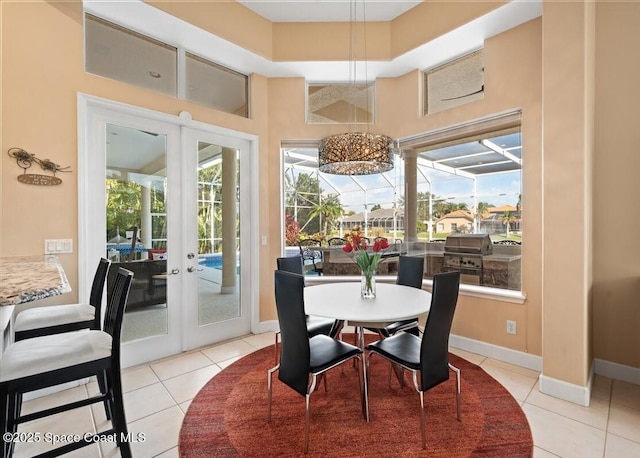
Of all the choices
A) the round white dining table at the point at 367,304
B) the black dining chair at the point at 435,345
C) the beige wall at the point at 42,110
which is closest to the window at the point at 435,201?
the round white dining table at the point at 367,304

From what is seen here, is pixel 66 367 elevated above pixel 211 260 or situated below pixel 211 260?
below

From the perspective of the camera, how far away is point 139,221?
2.97 m

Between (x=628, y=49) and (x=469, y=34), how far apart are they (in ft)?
4.18

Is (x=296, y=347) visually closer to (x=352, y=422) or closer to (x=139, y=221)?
(x=352, y=422)

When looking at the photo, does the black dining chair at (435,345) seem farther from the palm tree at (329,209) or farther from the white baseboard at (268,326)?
the palm tree at (329,209)

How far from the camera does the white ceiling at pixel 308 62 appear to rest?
2705 mm

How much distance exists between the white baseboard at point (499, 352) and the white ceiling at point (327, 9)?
12.1 ft

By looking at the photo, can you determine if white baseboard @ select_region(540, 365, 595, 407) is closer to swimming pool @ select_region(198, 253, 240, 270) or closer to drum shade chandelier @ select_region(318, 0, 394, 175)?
drum shade chandelier @ select_region(318, 0, 394, 175)

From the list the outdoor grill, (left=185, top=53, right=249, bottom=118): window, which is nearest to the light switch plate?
(left=185, top=53, right=249, bottom=118): window

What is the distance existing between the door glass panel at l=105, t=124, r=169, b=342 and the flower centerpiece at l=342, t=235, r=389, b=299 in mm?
1989

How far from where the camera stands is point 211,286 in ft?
11.5

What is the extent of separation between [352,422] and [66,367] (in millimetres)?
1678

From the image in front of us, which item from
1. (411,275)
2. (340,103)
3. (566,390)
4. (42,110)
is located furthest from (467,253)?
(42,110)

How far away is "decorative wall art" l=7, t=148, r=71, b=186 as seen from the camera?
230 cm
